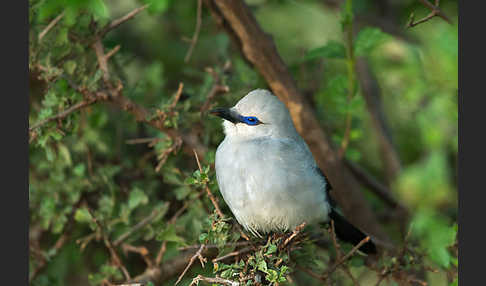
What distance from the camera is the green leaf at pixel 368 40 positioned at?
3.61m

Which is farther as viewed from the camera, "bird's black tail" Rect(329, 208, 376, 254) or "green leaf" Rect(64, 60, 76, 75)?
"bird's black tail" Rect(329, 208, 376, 254)

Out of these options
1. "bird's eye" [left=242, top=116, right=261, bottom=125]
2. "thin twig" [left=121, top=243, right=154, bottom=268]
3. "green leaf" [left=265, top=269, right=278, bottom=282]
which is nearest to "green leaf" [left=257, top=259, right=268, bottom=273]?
"green leaf" [left=265, top=269, right=278, bottom=282]

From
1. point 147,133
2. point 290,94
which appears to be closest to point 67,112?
point 147,133

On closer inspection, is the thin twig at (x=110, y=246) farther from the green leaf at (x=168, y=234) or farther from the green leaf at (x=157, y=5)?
the green leaf at (x=157, y=5)

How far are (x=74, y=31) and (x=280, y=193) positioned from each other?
6.13ft

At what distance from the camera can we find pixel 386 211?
4.91 metres

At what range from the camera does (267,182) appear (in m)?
3.12

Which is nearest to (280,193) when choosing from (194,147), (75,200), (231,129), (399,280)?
(231,129)

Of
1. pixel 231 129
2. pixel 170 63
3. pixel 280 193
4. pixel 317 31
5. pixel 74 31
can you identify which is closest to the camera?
pixel 280 193

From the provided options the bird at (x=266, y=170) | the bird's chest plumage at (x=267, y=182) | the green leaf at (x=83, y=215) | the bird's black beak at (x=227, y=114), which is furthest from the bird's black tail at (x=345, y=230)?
the green leaf at (x=83, y=215)

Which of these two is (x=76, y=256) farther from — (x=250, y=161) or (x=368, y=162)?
(x=368, y=162)

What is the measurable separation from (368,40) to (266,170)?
1.25 metres

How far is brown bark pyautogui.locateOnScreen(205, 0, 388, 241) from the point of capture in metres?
3.85

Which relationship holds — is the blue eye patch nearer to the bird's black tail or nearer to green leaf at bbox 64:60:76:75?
the bird's black tail
